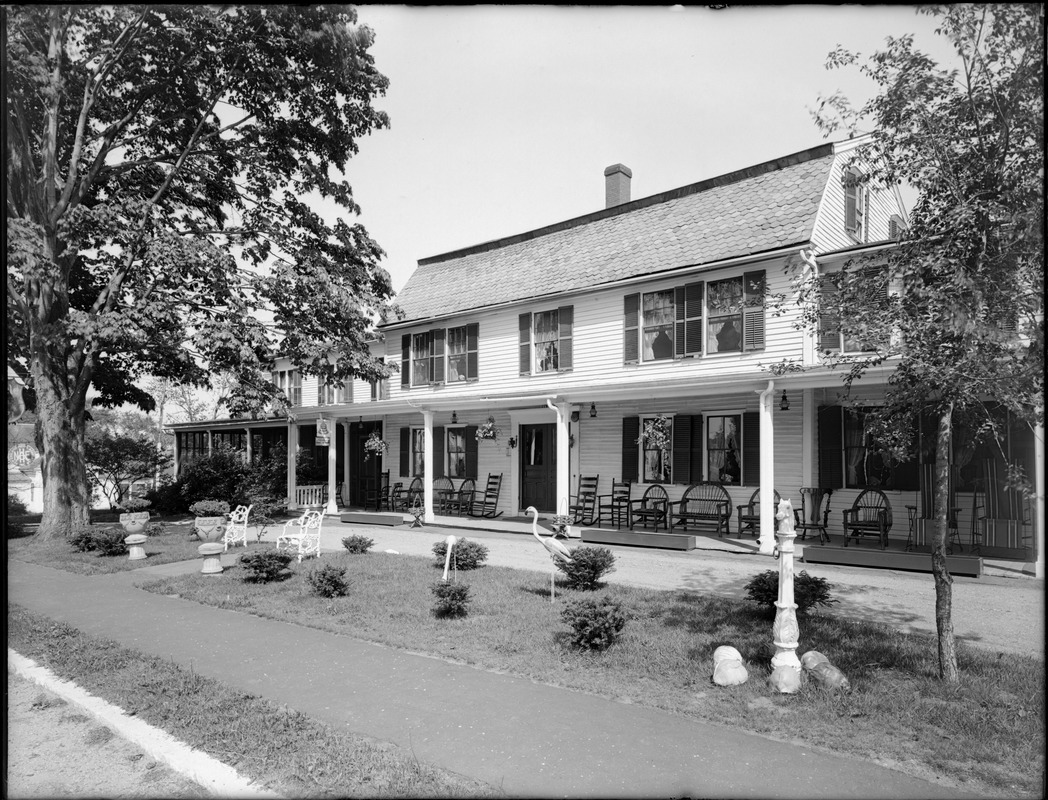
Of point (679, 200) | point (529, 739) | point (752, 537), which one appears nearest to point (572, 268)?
point (679, 200)

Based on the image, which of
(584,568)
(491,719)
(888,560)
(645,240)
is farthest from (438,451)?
(491,719)

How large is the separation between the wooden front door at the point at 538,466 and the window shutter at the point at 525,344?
1652 mm

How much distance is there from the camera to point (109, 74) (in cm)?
1474

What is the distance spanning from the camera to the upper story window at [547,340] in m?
15.8

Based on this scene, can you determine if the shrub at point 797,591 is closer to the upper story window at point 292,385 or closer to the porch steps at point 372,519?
the porch steps at point 372,519

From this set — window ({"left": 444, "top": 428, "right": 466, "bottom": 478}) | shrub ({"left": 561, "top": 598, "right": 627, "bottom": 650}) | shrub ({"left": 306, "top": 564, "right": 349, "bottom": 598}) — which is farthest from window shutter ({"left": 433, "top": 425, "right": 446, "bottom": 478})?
shrub ({"left": 561, "top": 598, "right": 627, "bottom": 650})

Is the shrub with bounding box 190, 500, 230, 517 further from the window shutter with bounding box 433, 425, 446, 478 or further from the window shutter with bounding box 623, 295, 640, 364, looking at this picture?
the window shutter with bounding box 623, 295, 640, 364

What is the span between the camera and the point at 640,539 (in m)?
12.6

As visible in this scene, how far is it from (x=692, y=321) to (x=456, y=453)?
8334 millimetres

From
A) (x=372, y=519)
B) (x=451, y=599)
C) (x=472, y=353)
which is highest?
(x=472, y=353)

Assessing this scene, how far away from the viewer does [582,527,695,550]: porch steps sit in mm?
11977

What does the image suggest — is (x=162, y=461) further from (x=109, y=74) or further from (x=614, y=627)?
(x=614, y=627)

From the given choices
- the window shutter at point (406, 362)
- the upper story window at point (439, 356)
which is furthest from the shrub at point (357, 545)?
the window shutter at point (406, 362)

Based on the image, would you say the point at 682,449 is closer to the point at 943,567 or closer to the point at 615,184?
the point at 615,184
